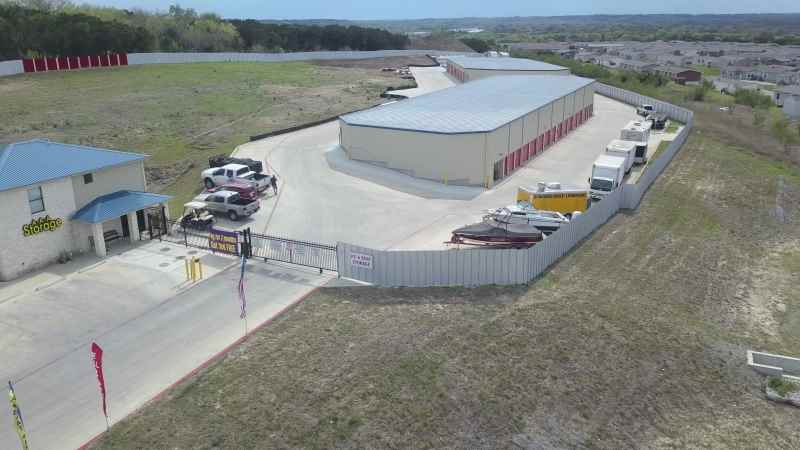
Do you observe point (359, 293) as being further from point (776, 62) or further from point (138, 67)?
point (776, 62)

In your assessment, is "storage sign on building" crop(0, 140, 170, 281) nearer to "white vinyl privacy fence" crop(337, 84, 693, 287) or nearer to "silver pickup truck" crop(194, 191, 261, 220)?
"silver pickup truck" crop(194, 191, 261, 220)

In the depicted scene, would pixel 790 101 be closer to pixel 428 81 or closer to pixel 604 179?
pixel 428 81

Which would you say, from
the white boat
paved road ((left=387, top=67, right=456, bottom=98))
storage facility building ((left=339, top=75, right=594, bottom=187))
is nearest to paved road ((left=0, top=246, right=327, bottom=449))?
the white boat

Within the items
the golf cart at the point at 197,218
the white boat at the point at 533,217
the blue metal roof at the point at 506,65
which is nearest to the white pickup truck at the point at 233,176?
the golf cart at the point at 197,218

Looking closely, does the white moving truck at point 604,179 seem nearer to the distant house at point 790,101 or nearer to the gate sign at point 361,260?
the gate sign at point 361,260

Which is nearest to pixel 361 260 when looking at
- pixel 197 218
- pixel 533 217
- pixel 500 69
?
pixel 533 217

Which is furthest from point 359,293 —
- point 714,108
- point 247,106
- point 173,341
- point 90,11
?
point 90,11
